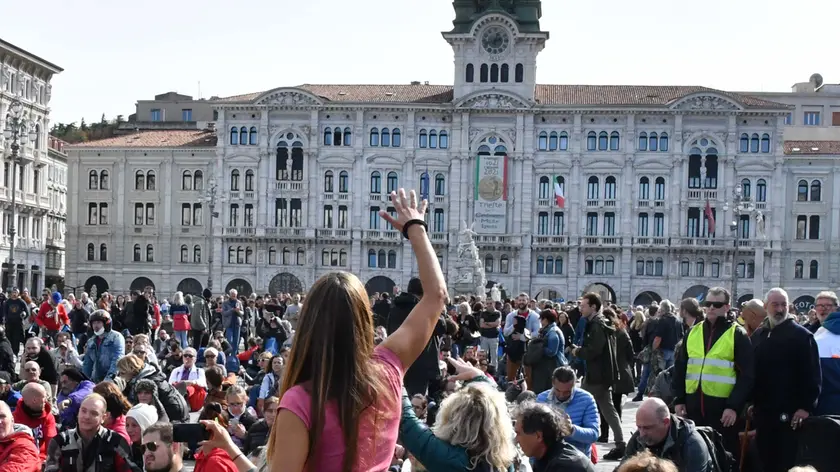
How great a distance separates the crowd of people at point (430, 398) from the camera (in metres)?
3.37

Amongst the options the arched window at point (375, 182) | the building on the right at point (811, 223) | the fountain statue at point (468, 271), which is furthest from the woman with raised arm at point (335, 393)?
the building on the right at point (811, 223)

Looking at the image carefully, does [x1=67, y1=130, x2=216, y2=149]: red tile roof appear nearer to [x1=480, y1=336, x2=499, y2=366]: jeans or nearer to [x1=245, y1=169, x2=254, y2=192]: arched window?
[x1=245, y1=169, x2=254, y2=192]: arched window

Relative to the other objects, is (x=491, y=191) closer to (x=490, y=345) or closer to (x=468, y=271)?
(x=468, y=271)

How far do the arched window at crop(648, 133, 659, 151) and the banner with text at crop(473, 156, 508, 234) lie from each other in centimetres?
718

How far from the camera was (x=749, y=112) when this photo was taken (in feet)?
191

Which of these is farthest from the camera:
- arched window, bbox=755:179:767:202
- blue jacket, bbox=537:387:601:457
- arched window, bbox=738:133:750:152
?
arched window, bbox=755:179:767:202

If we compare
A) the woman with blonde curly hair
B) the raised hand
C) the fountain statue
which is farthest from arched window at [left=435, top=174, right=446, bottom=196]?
the raised hand

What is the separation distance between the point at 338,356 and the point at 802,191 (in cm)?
6000

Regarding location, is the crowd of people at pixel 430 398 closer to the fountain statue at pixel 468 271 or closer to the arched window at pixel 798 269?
the fountain statue at pixel 468 271

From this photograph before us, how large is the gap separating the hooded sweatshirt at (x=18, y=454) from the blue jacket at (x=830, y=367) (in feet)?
18.1

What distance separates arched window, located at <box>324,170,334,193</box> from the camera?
6009cm

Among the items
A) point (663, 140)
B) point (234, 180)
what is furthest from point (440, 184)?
point (663, 140)

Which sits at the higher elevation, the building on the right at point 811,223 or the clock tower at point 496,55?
the clock tower at point 496,55

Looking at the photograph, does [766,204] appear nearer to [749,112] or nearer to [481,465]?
[749,112]
